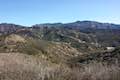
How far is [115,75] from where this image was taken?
193 inches

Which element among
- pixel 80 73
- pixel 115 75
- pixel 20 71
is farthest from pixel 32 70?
pixel 115 75

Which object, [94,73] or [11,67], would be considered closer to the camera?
[94,73]

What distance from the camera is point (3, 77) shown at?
205 inches

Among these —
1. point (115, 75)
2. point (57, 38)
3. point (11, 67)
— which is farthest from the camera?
point (57, 38)

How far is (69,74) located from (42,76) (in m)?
0.54

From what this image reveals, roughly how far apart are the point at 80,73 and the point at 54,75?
0.51 meters

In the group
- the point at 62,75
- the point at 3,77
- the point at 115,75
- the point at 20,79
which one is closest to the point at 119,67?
the point at 115,75

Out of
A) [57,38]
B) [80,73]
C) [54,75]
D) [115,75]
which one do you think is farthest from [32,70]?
[57,38]

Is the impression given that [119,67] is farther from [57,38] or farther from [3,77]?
[57,38]

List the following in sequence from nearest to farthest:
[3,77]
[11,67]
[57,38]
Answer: [3,77] < [11,67] < [57,38]

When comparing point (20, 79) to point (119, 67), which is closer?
point (20, 79)

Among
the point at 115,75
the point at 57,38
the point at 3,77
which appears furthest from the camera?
the point at 57,38

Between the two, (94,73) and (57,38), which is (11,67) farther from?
(57,38)

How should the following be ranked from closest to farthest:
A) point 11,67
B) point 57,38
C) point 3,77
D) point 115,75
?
point 115,75 → point 3,77 → point 11,67 → point 57,38
